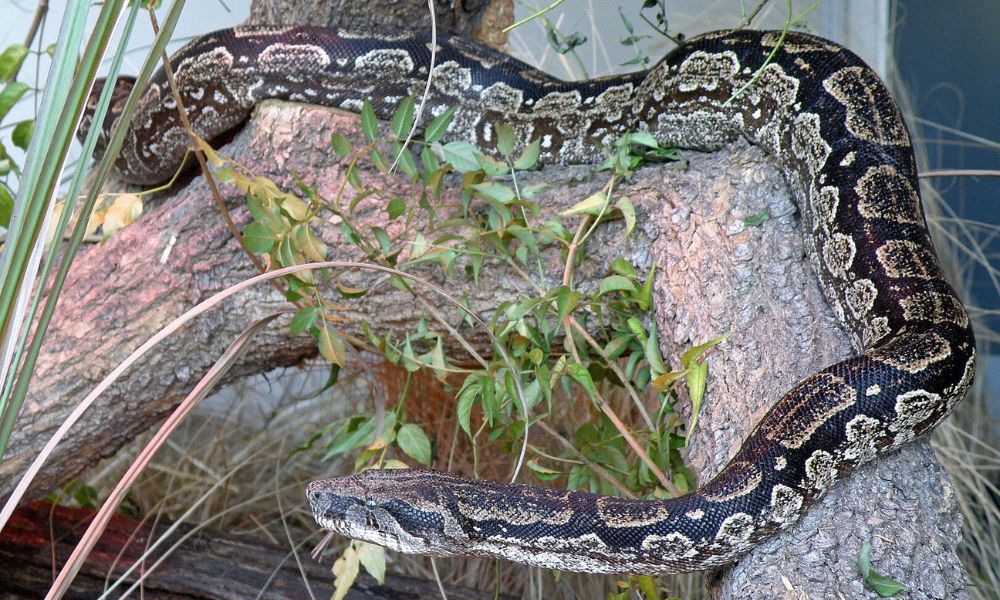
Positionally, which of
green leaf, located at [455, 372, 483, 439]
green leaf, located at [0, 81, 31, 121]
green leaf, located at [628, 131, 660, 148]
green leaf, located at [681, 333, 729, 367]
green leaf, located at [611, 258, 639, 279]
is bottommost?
green leaf, located at [455, 372, 483, 439]

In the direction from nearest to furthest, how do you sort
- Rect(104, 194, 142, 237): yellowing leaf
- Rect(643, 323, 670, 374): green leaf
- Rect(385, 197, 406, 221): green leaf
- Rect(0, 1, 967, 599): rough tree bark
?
Rect(0, 1, 967, 599): rough tree bark < Rect(643, 323, 670, 374): green leaf < Rect(385, 197, 406, 221): green leaf < Rect(104, 194, 142, 237): yellowing leaf

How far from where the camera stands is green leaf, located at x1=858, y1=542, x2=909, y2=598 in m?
1.86

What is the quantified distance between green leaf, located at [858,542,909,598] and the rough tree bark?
4cm

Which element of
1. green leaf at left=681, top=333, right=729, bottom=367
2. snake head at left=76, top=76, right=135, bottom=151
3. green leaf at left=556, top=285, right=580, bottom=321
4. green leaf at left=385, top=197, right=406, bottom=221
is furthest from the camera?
snake head at left=76, top=76, right=135, bottom=151

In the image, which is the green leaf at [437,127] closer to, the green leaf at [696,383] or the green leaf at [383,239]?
the green leaf at [383,239]

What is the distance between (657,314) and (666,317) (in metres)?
0.06

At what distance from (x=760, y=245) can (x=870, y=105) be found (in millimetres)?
680

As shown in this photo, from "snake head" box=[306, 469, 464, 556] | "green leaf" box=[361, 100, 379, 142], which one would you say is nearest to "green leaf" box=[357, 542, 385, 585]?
"snake head" box=[306, 469, 464, 556]

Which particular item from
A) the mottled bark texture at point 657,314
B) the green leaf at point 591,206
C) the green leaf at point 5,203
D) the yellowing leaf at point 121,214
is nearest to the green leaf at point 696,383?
the mottled bark texture at point 657,314

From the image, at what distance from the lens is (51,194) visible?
54.6 inches

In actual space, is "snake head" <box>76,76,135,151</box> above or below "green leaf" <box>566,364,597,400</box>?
above

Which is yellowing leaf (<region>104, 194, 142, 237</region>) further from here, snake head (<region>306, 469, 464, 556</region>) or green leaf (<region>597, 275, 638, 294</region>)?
green leaf (<region>597, 275, 638, 294</region>)

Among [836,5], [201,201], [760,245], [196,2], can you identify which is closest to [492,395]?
[760,245]

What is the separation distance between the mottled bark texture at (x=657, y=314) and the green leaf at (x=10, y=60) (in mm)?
746
